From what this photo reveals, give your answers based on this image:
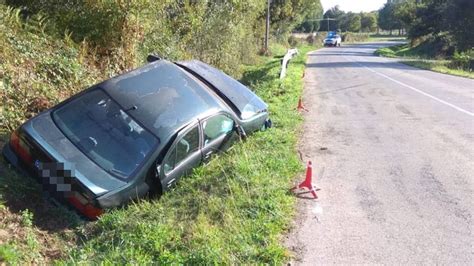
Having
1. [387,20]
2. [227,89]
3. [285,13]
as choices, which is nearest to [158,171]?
[227,89]

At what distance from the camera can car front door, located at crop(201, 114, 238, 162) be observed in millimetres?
5660

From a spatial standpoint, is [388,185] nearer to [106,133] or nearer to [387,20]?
[106,133]

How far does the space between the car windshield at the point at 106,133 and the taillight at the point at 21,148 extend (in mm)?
445

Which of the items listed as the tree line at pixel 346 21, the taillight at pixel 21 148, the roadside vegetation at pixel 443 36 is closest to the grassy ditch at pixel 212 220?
the taillight at pixel 21 148

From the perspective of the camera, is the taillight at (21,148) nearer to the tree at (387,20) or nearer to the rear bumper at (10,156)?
the rear bumper at (10,156)

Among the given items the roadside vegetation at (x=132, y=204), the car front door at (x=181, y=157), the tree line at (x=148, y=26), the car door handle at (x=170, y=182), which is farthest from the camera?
the tree line at (x=148, y=26)

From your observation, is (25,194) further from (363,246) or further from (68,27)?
(68,27)

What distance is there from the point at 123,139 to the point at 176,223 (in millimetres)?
1186

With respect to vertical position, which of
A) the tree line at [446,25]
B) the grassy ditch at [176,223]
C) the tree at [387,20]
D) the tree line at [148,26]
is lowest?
the grassy ditch at [176,223]

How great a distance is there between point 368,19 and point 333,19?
12551 millimetres

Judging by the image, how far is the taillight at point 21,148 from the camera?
15.7 feet

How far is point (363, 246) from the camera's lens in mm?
4164

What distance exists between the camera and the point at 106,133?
16.7 feet

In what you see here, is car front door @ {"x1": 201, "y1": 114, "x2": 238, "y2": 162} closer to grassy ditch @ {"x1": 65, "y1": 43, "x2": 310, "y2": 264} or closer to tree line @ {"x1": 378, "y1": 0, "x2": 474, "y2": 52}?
grassy ditch @ {"x1": 65, "y1": 43, "x2": 310, "y2": 264}
